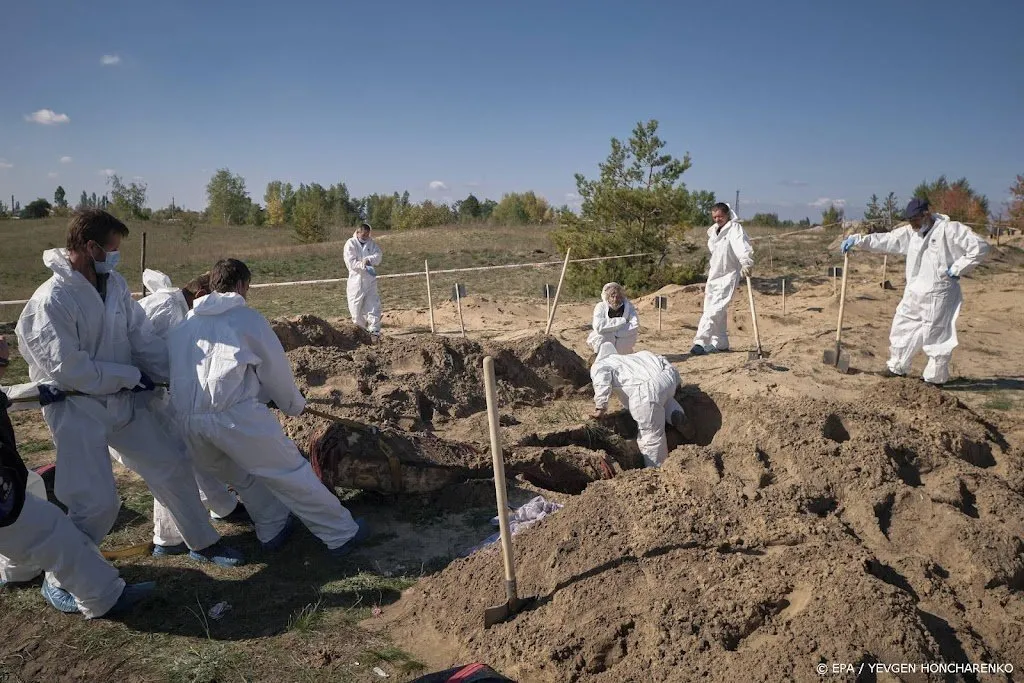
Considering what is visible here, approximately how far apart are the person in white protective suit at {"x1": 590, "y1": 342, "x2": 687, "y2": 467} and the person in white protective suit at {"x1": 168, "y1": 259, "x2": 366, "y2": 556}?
9.10 feet

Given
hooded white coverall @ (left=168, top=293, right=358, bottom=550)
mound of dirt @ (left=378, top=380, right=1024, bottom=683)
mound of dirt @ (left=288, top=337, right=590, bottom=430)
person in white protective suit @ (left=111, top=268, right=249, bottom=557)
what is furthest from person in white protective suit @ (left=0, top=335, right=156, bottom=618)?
mound of dirt @ (left=288, top=337, right=590, bottom=430)

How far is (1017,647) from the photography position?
3.01 metres

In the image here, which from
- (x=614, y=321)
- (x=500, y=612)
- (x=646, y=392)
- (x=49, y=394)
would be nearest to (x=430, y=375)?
(x=614, y=321)

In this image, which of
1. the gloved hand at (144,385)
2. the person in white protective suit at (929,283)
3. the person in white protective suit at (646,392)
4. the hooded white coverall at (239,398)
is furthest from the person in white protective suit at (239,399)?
the person in white protective suit at (929,283)

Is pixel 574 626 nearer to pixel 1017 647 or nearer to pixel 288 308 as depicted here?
pixel 1017 647

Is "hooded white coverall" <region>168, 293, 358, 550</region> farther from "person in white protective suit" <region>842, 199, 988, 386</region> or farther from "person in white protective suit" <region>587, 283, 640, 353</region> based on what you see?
"person in white protective suit" <region>842, 199, 988, 386</region>

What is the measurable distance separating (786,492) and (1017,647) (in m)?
1.25

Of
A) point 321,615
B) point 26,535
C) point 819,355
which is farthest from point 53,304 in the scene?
point 819,355

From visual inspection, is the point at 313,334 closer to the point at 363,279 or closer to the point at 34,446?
the point at 363,279

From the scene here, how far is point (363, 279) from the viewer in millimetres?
Result: 11109

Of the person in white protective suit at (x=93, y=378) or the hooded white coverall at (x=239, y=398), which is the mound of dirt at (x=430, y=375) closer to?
the hooded white coverall at (x=239, y=398)

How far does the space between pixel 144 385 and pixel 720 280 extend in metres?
7.30

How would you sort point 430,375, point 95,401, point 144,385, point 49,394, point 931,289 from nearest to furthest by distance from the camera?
1. point 49,394
2. point 95,401
3. point 144,385
4. point 430,375
5. point 931,289

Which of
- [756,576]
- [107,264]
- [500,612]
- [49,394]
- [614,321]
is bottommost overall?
[500,612]
